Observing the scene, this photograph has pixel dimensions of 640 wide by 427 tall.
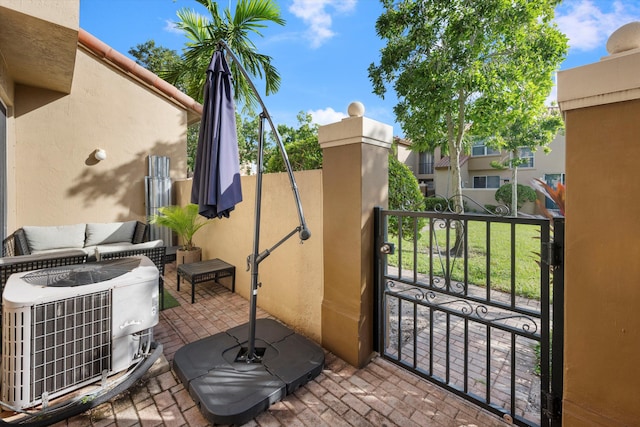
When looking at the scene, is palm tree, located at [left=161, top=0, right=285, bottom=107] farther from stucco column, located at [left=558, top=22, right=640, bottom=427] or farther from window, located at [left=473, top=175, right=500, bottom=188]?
window, located at [left=473, top=175, right=500, bottom=188]

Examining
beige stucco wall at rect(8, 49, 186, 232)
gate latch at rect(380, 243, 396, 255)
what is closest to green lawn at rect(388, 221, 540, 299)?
gate latch at rect(380, 243, 396, 255)

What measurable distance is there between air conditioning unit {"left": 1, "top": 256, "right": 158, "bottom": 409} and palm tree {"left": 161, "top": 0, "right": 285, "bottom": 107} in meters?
6.51

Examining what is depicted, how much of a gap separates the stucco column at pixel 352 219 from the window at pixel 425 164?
25805 millimetres

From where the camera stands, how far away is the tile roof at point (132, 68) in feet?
21.0

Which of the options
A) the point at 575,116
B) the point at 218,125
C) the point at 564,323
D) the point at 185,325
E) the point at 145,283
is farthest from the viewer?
the point at 185,325

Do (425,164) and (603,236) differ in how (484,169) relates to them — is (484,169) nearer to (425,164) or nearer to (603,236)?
(425,164)

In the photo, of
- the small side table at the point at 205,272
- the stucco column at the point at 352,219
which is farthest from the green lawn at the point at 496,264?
the small side table at the point at 205,272

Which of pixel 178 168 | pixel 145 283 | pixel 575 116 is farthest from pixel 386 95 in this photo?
pixel 145 283

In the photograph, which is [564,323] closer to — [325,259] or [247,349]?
[325,259]

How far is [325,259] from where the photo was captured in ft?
10.1

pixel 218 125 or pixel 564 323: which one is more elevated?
pixel 218 125

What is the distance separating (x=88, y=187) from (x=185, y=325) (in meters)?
5.04

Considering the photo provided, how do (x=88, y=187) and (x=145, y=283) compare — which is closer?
(x=145, y=283)

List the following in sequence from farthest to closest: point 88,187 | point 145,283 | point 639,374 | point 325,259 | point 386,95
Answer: point 386,95 → point 88,187 → point 325,259 → point 145,283 → point 639,374
